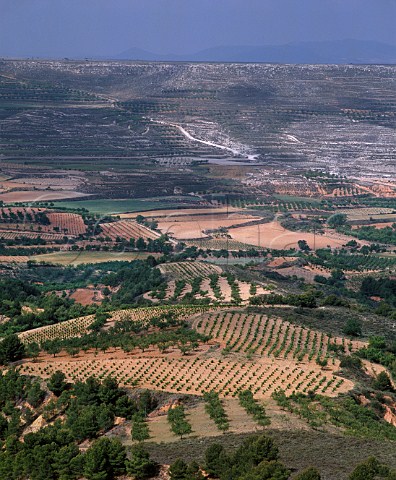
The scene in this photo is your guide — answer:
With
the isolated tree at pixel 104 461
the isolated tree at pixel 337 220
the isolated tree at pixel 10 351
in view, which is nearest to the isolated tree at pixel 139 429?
the isolated tree at pixel 104 461

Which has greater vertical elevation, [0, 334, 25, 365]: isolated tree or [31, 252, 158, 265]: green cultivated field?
[0, 334, 25, 365]: isolated tree

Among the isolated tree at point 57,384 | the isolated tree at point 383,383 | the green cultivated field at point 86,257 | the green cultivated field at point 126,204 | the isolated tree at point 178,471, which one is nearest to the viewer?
the isolated tree at point 178,471

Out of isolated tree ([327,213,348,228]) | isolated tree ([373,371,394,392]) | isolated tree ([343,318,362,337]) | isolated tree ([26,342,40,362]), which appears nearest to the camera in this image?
isolated tree ([373,371,394,392])

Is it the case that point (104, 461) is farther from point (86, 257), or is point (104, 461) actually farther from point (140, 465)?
point (86, 257)

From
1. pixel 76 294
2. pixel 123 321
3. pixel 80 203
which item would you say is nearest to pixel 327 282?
pixel 76 294

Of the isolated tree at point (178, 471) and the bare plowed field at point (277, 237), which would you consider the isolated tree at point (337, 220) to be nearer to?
the bare plowed field at point (277, 237)

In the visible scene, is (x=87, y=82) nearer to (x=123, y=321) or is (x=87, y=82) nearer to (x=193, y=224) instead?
(x=193, y=224)

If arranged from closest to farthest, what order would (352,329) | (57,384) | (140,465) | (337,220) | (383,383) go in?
(140,465)
(57,384)
(383,383)
(352,329)
(337,220)

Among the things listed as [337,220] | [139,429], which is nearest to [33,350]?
[139,429]

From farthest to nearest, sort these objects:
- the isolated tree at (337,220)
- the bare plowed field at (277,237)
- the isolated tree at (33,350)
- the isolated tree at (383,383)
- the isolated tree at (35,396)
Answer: the isolated tree at (337,220), the bare plowed field at (277,237), the isolated tree at (33,350), the isolated tree at (383,383), the isolated tree at (35,396)

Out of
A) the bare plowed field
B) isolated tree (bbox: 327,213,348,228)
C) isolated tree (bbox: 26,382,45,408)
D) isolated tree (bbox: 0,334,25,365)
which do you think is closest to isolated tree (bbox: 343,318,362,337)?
isolated tree (bbox: 0,334,25,365)

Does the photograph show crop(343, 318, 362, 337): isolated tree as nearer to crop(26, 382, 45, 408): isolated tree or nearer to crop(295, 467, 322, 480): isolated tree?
crop(26, 382, 45, 408): isolated tree
